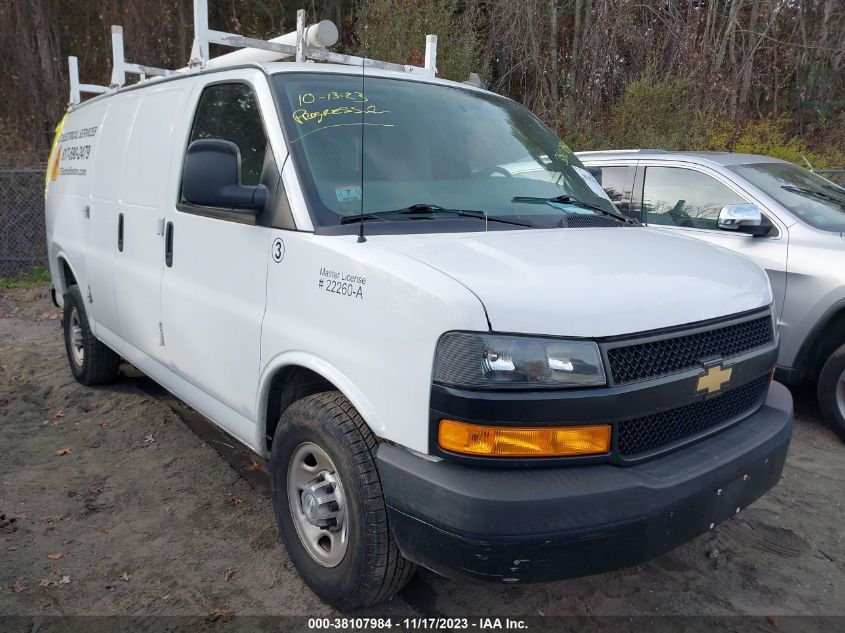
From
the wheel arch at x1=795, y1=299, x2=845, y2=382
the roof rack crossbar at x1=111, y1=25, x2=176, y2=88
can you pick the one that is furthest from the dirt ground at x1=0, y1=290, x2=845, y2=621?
the roof rack crossbar at x1=111, y1=25, x2=176, y2=88

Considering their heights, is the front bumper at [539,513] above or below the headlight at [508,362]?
below

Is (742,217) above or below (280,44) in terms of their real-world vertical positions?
below

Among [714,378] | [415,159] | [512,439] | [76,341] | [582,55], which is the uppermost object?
[582,55]

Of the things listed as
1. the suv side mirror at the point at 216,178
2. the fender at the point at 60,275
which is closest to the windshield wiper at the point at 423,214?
the suv side mirror at the point at 216,178

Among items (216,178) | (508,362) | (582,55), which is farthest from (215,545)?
(582,55)

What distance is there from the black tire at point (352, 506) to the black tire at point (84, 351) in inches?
125

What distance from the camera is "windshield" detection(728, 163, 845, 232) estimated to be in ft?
17.1

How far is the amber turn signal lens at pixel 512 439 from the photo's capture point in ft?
7.22

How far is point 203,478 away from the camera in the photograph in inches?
163

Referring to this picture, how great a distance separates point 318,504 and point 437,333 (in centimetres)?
97

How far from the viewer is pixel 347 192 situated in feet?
9.64

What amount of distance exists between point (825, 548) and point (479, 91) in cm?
294

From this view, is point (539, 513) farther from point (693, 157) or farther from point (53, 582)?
point (693, 157)

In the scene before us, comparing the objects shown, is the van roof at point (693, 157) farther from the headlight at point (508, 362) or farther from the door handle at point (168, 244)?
the headlight at point (508, 362)
